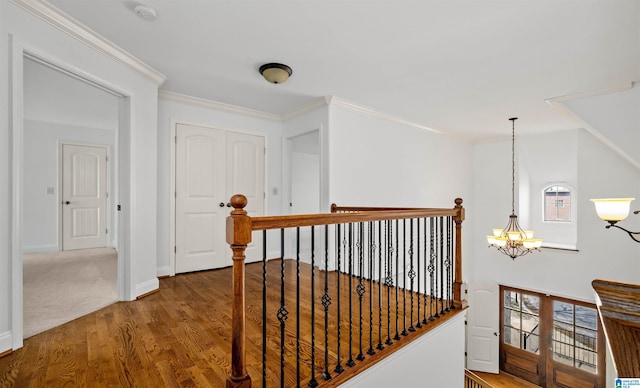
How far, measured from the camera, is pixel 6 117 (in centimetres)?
174

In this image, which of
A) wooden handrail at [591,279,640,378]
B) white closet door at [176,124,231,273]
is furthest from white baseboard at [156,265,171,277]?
wooden handrail at [591,279,640,378]

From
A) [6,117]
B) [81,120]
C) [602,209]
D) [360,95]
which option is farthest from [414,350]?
[81,120]

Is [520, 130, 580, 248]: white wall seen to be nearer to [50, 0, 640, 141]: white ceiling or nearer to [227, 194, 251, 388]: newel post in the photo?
[50, 0, 640, 141]: white ceiling

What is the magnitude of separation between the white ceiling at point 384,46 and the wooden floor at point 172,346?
200 centimetres

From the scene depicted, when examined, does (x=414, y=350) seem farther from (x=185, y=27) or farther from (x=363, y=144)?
(x=185, y=27)

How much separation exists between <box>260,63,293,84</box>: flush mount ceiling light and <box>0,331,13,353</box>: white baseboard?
2.67 metres

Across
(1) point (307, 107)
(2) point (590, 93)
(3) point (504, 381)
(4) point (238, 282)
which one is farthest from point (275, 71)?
(3) point (504, 381)

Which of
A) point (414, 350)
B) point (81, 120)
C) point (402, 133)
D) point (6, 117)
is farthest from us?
point (81, 120)

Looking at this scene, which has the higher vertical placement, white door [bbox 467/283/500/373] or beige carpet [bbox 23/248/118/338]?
beige carpet [bbox 23/248/118/338]

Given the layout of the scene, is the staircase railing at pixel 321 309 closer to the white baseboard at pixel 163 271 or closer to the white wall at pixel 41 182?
A: the white baseboard at pixel 163 271

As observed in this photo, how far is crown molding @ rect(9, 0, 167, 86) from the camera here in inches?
72.7

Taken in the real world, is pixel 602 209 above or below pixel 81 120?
below

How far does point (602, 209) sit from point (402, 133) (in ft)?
8.87

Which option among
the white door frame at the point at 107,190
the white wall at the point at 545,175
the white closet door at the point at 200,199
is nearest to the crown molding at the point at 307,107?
the white closet door at the point at 200,199
